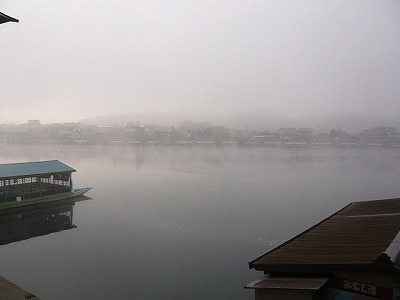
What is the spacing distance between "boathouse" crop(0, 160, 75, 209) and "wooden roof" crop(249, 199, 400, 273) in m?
10.3

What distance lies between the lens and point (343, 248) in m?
3.22

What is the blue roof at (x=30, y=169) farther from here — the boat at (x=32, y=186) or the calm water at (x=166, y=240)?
the calm water at (x=166, y=240)

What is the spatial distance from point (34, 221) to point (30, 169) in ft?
9.09

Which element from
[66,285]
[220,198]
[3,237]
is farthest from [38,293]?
[220,198]

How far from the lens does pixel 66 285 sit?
18.6 ft

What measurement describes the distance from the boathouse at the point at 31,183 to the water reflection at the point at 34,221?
425 mm

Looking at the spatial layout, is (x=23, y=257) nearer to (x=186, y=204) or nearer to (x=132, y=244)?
(x=132, y=244)

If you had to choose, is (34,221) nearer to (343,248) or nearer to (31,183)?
(31,183)

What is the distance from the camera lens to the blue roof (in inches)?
444

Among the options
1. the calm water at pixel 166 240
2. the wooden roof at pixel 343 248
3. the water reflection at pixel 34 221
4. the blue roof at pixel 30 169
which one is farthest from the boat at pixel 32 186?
the wooden roof at pixel 343 248

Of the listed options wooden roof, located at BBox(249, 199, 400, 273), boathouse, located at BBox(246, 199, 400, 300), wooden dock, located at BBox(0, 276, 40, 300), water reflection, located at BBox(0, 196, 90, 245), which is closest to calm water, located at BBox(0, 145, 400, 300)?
water reflection, located at BBox(0, 196, 90, 245)

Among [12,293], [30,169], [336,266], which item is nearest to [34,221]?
[30,169]

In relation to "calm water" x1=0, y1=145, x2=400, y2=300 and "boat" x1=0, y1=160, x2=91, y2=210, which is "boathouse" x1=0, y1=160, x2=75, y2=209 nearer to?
"boat" x1=0, y1=160, x2=91, y2=210

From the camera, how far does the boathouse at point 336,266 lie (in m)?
2.49
